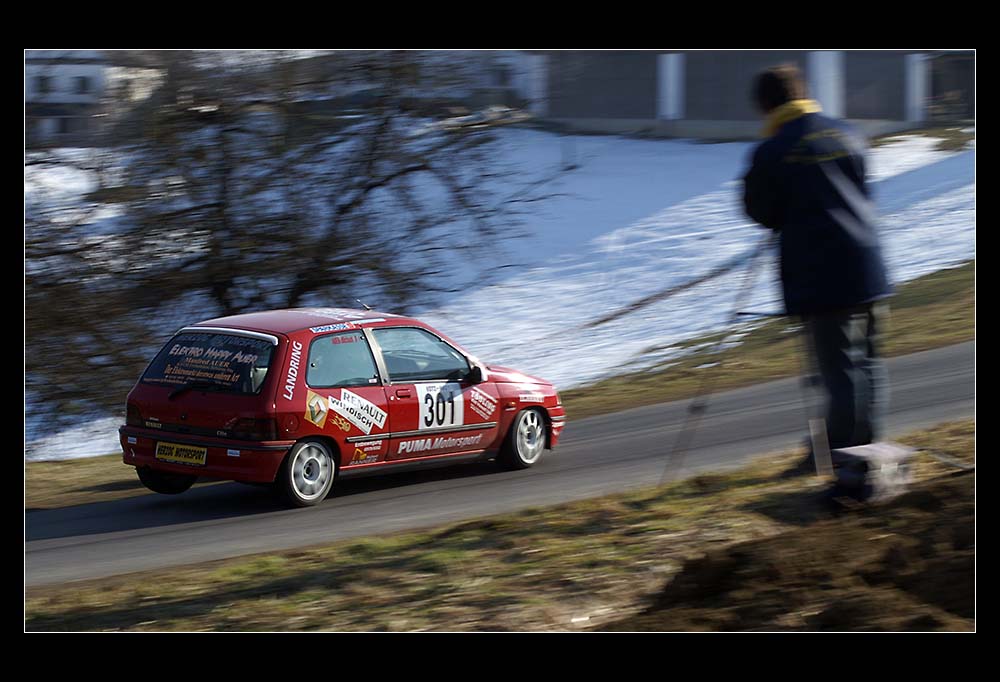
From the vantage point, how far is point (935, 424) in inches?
352

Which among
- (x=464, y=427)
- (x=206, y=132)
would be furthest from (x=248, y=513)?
(x=206, y=132)

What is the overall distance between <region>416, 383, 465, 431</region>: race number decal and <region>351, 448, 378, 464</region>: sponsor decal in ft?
1.63

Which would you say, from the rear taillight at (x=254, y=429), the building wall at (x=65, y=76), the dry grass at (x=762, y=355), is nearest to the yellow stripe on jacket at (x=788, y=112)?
the rear taillight at (x=254, y=429)

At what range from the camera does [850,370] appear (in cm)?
602

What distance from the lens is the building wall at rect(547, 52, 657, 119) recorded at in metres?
11.5

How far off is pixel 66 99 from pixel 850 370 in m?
8.85

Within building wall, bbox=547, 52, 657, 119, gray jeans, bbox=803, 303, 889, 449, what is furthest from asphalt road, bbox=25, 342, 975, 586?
building wall, bbox=547, 52, 657, 119

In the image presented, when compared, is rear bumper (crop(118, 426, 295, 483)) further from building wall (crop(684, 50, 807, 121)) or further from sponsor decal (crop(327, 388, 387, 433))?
building wall (crop(684, 50, 807, 121))

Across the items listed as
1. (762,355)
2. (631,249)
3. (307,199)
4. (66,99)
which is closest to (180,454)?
(307,199)

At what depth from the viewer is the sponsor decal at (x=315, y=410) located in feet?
26.5

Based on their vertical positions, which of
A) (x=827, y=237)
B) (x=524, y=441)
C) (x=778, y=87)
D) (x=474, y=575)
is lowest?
(x=524, y=441)

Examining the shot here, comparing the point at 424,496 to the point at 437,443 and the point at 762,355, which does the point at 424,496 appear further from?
the point at 762,355

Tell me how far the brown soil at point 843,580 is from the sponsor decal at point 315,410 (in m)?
3.47

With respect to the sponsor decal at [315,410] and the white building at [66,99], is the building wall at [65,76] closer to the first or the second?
the white building at [66,99]
